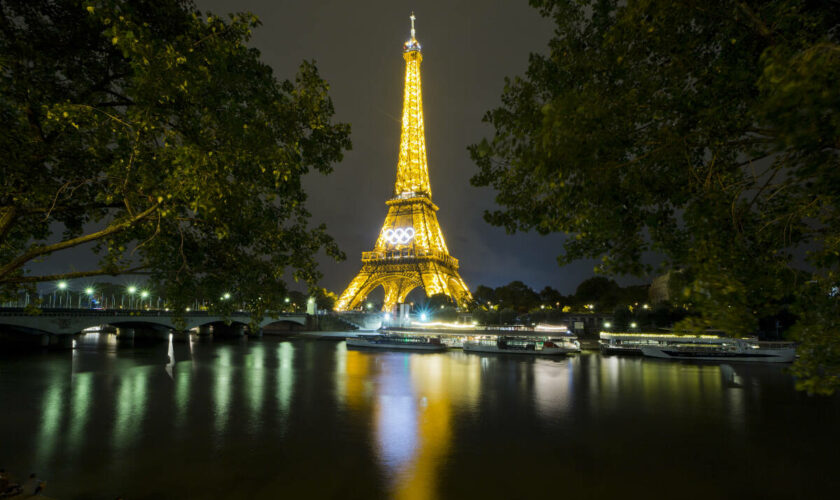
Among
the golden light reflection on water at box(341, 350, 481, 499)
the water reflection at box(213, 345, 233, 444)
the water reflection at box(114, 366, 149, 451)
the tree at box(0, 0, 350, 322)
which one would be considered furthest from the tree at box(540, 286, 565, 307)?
the tree at box(0, 0, 350, 322)

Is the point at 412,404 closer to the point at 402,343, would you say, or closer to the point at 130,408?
the point at 130,408

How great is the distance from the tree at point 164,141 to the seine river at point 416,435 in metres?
7.47

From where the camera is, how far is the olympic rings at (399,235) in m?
80.2

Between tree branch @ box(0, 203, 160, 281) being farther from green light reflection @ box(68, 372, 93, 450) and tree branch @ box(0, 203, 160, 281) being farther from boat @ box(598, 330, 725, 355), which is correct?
boat @ box(598, 330, 725, 355)

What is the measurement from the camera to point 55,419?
2044 cm

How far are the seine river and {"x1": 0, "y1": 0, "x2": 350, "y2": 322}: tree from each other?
24.5 feet

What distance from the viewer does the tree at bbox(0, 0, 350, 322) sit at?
625cm

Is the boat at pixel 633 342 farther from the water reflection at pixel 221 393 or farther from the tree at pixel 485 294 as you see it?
the tree at pixel 485 294

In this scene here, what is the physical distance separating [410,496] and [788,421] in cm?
1987

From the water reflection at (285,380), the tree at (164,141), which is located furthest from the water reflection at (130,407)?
the tree at (164,141)

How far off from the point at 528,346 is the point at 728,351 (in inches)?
763

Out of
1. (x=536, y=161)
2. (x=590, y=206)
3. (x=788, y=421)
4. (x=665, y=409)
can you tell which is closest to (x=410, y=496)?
(x=590, y=206)

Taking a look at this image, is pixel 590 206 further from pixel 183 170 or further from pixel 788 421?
pixel 788 421

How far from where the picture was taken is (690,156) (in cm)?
573
